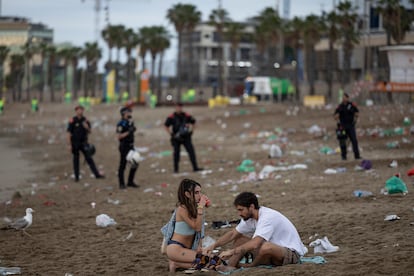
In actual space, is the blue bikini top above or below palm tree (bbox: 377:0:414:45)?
below

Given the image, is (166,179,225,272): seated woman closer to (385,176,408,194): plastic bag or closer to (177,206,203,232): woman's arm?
(177,206,203,232): woman's arm

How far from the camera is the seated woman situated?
8586mm

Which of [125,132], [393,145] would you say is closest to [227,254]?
[125,132]

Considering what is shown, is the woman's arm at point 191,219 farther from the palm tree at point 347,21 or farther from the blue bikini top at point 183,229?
the palm tree at point 347,21

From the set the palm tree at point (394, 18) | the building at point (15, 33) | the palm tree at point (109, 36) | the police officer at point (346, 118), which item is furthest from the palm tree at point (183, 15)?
the police officer at point (346, 118)

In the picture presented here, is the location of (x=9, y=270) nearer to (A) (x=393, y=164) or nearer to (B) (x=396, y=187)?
(B) (x=396, y=187)

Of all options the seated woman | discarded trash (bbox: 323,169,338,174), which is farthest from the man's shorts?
discarded trash (bbox: 323,169,338,174)

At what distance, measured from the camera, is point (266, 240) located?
8305 millimetres

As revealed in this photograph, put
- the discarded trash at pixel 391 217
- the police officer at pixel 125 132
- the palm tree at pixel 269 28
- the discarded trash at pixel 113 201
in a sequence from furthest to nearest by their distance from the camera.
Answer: the palm tree at pixel 269 28
the police officer at pixel 125 132
the discarded trash at pixel 113 201
the discarded trash at pixel 391 217

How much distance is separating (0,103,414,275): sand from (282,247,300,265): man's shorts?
0.09 meters

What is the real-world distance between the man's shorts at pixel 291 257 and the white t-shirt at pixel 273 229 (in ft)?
0.12

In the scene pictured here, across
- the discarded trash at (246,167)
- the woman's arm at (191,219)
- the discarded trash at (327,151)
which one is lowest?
the discarded trash at (246,167)

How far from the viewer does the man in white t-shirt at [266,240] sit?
8.29 m

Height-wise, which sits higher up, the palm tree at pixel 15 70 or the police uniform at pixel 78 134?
the palm tree at pixel 15 70
